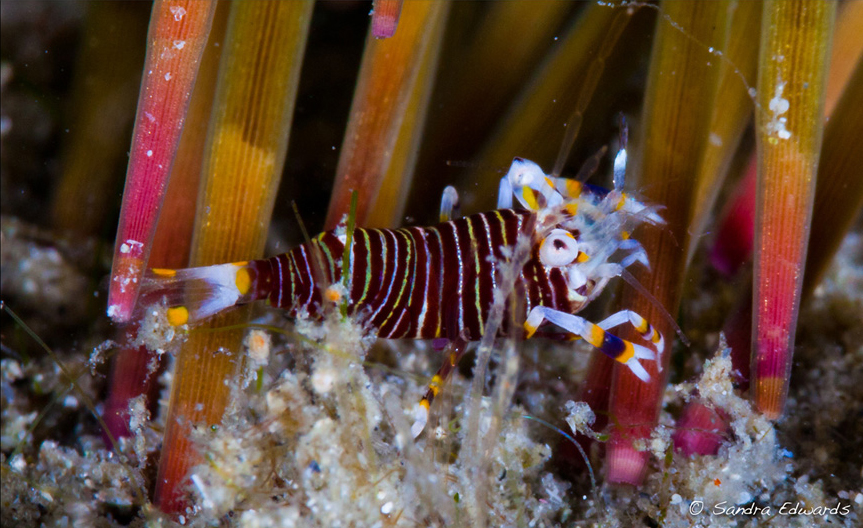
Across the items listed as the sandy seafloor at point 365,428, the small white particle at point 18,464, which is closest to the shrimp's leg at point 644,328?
the sandy seafloor at point 365,428

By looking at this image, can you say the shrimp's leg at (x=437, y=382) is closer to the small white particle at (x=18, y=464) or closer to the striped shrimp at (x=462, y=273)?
the striped shrimp at (x=462, y=273)

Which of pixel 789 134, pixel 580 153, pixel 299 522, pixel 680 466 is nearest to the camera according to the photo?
pixel 299 522

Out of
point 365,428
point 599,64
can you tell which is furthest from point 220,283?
point 599,64

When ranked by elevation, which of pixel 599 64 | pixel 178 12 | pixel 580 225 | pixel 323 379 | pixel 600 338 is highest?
pixel 599 64

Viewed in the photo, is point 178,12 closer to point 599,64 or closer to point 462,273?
point 462,273

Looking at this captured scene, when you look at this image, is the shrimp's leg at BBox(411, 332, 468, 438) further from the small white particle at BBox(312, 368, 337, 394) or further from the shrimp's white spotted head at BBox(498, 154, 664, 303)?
the small white particle at BBox(312, 368, 337, 394)

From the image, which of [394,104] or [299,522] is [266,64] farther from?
[299,522]

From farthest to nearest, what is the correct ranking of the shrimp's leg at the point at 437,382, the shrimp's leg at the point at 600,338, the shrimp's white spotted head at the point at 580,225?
the shrimp's white spotted head at the point at 580,225, the shrimp's leg at the point at 437,382, the shrimp's leg at the point at 600,338

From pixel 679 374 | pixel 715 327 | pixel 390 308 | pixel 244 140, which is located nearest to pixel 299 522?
pixel 390 308
